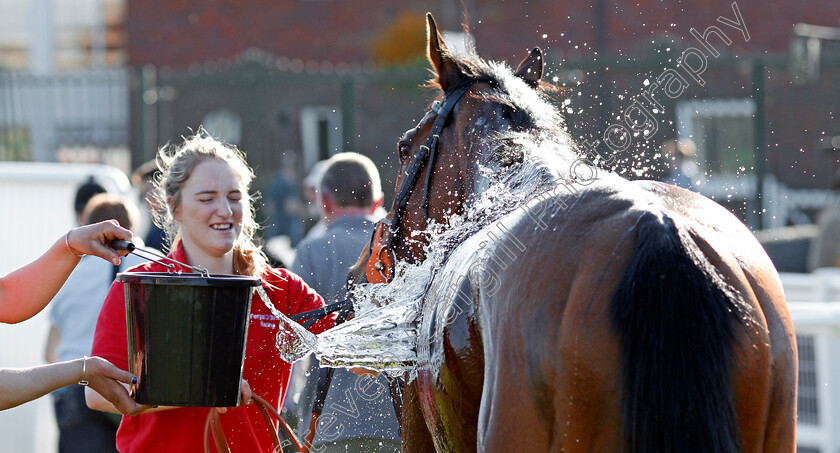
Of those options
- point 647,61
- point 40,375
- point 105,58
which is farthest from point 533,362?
point 105,58

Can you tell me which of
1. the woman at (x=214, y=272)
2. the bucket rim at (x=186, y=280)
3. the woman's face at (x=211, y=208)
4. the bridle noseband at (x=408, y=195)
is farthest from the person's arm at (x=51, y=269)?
the bridle noseband at (x=408, y=195)

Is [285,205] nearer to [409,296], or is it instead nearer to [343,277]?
[343,277]

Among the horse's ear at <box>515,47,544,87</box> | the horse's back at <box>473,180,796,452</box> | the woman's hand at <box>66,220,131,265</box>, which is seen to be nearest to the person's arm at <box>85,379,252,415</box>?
the woman's hand at <box>66,220,131,265</box>

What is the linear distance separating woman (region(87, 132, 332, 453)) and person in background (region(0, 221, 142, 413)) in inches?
8.5

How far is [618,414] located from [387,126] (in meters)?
11.8

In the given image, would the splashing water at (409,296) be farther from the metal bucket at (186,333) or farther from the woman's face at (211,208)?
the metal bucket at (186,333)

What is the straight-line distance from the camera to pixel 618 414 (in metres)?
1.87

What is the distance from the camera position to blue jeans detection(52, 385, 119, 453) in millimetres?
4230

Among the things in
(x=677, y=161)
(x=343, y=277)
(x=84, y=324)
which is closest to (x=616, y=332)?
(x=343, y=277)

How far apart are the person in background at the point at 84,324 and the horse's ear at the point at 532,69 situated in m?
1.97

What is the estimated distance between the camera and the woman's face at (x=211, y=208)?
318cm

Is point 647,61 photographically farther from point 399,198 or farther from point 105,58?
point 105,58

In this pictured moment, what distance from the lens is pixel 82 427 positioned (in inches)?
167

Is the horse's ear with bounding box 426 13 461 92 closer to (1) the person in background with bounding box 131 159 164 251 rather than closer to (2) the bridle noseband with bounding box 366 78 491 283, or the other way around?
(2) the bridle noseband with bounding box 366 78 491 283
